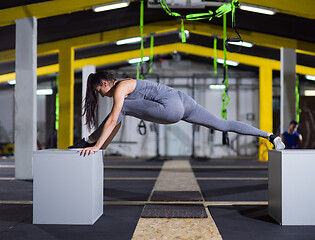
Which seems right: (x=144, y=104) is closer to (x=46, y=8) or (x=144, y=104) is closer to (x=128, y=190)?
(x=128, y=190)

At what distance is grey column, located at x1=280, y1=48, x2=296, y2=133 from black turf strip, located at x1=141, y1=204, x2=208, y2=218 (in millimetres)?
5745

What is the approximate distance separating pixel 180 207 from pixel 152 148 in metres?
10.2

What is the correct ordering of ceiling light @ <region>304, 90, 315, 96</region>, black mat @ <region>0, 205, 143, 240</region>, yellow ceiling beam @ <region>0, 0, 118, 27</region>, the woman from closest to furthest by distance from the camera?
black mat @ <region>0, 205, 143, 240</region> → the woman → yellow ceiling beam @ <region>0, 0, 118, 27</region> → ceiling light @ <region>304, 90, 315, 96</region>

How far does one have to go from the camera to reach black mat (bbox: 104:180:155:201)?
15.5 ft

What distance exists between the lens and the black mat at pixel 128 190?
4709mm

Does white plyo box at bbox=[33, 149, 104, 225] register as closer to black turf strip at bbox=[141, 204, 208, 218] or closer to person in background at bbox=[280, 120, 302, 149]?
black turf strip at bbox=[141, 204, 208, 218]

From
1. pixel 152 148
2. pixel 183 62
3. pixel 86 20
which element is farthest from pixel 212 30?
pixel 152 148

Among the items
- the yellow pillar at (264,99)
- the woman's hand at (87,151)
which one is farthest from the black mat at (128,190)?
the yellow pillar at (264,99)

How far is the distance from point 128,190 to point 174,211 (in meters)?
1.76

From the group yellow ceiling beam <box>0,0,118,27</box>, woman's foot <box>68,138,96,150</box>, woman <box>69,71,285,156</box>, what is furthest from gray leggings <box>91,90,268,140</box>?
yellow ceiling beam <box>0,0,118,27</box>

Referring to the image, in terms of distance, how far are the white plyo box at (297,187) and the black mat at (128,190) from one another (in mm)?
1845

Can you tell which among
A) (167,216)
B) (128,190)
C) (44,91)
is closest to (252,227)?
(167,216)

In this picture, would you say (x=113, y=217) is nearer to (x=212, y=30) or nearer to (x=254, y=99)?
(x=212, y=30)

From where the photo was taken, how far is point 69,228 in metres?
3.08
